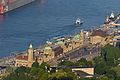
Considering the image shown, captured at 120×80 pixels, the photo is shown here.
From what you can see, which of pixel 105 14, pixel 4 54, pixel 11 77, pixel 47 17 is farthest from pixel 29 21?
pixel 11 77

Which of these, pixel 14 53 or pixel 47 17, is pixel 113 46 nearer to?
pixel 14 53

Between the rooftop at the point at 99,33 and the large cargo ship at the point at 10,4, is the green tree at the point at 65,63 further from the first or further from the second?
the large cargo ship at the point at 10,4

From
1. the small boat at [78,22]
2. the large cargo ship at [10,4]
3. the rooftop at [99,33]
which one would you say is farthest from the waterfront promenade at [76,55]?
the large cargo ship at [10,4]

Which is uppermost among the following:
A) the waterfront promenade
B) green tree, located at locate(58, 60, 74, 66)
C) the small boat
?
the small boat

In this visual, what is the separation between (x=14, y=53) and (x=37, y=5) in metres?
13.1

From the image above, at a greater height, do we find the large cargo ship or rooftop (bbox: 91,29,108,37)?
the large cargo ship

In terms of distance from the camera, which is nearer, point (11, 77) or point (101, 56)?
point (11, 77)

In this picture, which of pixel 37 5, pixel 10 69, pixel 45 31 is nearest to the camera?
pixel 10 69

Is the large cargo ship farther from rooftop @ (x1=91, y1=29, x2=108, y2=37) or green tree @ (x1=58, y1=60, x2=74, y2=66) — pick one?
green tree @ (x1=58, y1=60, x2=74, y2=66)

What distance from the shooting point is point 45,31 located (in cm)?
2944

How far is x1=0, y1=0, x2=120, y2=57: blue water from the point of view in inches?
1093

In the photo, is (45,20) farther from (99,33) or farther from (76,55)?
(76,55)

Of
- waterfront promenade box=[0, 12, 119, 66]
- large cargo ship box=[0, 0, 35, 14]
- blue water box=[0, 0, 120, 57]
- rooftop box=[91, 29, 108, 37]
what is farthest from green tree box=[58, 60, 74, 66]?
large cargo ship box=[0, 0, 35, 14]

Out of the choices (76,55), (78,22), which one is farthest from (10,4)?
(76,55)
